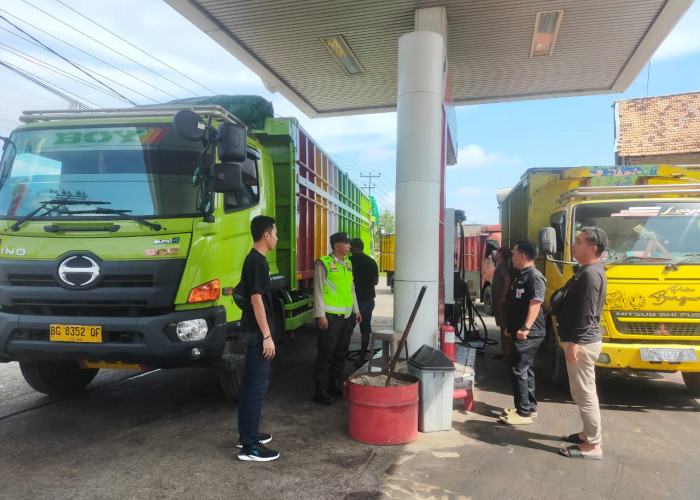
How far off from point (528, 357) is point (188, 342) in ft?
9.93

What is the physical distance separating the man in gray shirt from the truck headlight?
290 cm

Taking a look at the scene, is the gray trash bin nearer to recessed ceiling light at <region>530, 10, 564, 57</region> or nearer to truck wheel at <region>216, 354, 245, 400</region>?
truck wheel at <region>216, 354, 245, 400</region>

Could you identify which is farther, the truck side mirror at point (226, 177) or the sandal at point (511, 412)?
the sandal at point (511, 412)

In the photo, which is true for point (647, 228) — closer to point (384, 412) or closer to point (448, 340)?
point (448, 340)

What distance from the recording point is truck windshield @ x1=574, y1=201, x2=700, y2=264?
519 cm

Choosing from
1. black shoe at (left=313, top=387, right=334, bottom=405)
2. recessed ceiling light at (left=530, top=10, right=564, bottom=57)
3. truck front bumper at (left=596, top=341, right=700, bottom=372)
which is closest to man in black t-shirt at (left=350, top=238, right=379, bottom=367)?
black shoe at (left=313, top=387, right=334, bottom=405)

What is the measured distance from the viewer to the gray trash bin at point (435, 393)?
4.40 metres

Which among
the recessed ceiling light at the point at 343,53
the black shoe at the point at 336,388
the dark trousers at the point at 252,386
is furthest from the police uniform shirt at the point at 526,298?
the recessed ceiling light at the point at 343,53

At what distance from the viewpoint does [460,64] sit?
768cm

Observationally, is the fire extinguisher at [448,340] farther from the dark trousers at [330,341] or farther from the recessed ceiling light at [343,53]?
the recessed ceiling light at [343,53]

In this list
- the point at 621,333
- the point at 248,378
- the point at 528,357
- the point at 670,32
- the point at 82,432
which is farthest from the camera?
the point at 670,32

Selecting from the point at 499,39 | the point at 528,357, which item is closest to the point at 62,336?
the point at 528,357

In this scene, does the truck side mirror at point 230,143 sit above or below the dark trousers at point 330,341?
above

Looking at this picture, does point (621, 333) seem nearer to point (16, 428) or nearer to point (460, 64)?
point (460, 64)
